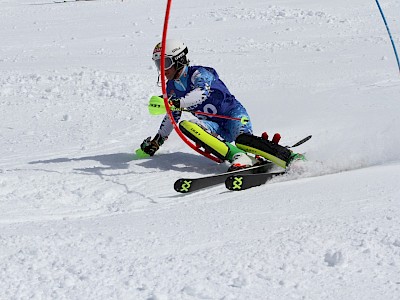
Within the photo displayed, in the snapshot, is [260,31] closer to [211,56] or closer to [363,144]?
[211,56]

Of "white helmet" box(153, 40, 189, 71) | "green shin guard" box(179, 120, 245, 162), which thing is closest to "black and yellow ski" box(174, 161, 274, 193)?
"green shin guard" box(179, 120, 245, 162)

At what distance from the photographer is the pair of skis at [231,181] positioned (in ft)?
17.6

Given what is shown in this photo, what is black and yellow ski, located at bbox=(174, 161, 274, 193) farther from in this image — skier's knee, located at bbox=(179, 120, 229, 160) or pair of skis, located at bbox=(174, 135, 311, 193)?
skier's knee, located at bbox=(179, 120, 229, 160)

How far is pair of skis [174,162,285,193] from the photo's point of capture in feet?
17.6

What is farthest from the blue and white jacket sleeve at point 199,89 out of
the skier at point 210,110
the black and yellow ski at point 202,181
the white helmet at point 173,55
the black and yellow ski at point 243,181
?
the black and yellow ski at point 243,181

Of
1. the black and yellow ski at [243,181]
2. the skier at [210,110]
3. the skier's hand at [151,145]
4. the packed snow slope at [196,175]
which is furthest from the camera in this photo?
the skier's hand at [151,145]

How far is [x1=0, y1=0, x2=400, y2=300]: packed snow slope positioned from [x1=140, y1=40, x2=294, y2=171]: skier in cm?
32

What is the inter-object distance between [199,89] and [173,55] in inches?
16.9

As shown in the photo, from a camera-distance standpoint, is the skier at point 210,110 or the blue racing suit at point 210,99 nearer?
the skier at point 210,110

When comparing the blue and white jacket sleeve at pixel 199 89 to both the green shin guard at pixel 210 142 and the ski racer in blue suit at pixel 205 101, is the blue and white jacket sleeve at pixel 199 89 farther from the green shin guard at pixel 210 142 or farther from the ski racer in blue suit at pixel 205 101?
the green shin guard at pixel 210 142

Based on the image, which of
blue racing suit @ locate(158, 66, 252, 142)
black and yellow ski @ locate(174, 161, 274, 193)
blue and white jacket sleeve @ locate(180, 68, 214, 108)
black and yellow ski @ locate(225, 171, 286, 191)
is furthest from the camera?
blue racing suit @ locate(158, 66, 252, 142)

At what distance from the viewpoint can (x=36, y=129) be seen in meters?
8.45

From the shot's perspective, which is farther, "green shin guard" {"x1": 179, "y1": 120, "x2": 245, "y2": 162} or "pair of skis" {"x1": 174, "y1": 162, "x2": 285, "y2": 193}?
"green shin guard" {"x1": 179, "y1": 120, "x2": 245, "y2": 162}

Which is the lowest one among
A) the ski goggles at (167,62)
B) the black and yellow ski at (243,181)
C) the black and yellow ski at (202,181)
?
the black and yellow ski at (202,181)
